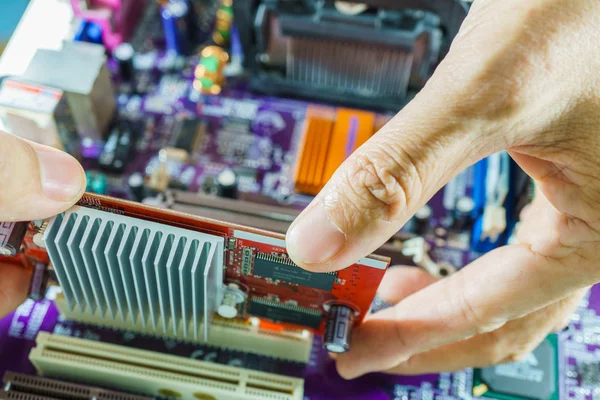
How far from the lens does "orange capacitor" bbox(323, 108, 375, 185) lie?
3125 mm

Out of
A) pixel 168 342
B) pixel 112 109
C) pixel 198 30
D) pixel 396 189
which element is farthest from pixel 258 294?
pixel 198 30

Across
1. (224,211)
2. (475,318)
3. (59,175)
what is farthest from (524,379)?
Result: (59,175)

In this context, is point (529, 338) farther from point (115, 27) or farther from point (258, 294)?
point (115, 27)

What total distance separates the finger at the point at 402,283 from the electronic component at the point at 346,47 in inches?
42.8

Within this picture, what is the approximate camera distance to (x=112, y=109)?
11.1 feet

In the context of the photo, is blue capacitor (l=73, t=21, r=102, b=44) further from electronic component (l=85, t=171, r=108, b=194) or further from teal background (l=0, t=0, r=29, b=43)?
electronic component (l=85, t=171, r=108, b=194)

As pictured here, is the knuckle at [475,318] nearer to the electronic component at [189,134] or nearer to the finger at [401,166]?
the finger at [401,166]

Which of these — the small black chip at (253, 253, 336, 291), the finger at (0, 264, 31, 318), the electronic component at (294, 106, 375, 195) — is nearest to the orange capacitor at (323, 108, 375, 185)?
the electronic component at (294, 106, 375, 195)

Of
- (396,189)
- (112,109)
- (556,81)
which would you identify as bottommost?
(396,189)

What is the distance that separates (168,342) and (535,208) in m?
1.65

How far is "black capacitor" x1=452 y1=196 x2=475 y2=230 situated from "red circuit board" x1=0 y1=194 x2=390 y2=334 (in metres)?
0.88

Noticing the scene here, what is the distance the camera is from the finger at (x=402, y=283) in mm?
Result: 2738

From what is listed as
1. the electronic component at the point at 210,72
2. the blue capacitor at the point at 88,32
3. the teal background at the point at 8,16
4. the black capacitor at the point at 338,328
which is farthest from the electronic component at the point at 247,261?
the teal background at the point at 8,16

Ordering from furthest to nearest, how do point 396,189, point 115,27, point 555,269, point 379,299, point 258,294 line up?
point 115,27, point 379,299, point 258,294, point 555,269, point 396,189
